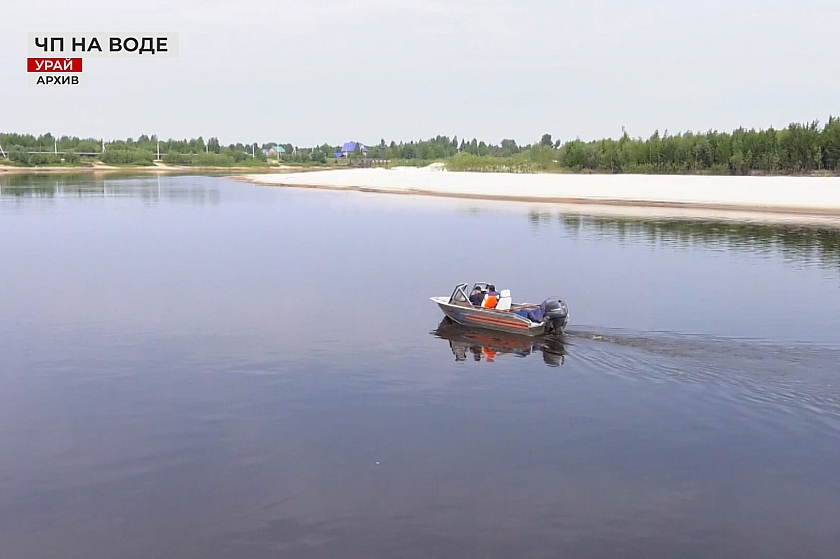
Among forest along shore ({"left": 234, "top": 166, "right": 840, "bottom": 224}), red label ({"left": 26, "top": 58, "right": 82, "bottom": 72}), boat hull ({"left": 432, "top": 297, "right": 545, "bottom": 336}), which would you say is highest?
red label ({"left": 26, "top": 58, "right": 82, "bottom": 72})

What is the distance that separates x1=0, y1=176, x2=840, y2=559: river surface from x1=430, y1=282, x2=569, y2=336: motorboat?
605 mm

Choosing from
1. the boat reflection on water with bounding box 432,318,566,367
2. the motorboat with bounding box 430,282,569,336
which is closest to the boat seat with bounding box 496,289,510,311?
the motorboat with bounding box 430,282,569,336

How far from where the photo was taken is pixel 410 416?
21.2m

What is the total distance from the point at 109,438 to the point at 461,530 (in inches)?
384

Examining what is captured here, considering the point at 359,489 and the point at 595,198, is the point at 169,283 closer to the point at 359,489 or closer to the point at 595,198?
the point at 359,489

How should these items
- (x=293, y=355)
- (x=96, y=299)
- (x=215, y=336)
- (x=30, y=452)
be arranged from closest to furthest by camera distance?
(x=30, y=452), (x=293, y=355), (x=215, y=336), (x=96, y=299)

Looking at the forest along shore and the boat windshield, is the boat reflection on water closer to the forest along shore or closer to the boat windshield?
the boat windshield

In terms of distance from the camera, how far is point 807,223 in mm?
68250

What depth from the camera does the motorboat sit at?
28.8m

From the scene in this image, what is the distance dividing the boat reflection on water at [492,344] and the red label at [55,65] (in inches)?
2461

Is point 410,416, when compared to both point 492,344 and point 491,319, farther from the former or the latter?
point 491,319

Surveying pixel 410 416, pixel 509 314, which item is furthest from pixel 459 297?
pixel 410 416

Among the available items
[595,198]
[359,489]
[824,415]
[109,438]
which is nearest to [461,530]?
[359,489]

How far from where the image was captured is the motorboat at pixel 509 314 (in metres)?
28.8
